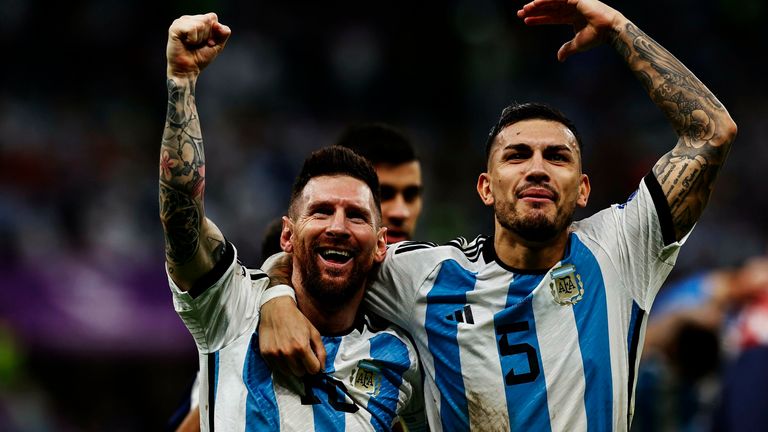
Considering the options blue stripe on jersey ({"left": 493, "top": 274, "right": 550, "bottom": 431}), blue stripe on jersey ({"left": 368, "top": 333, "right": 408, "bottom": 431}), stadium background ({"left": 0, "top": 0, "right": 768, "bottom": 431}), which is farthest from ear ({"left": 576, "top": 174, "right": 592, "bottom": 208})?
stadium background ({"left": 0, "top": 0, "right": 768, "bottom": 431})

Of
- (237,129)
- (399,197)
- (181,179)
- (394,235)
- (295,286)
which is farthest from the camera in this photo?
(237,129)

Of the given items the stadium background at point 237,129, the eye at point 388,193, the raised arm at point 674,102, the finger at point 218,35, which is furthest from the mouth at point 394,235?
the stadium background at point 237,129

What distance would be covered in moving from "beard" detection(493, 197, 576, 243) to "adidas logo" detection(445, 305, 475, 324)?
358 millimetres

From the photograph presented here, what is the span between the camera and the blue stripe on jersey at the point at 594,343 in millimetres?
3857

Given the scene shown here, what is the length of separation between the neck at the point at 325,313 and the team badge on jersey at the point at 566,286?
2.53 feet

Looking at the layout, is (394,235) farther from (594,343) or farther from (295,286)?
(594,343)

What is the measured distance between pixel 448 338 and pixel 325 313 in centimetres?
49

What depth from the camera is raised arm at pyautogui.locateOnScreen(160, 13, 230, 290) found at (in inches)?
147

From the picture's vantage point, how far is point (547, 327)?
3.98m

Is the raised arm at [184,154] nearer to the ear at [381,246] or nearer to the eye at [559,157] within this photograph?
the ear at [381,246]

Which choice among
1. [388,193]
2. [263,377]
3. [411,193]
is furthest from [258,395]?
[411,193]

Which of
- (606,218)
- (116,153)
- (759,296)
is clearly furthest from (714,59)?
(606,218)

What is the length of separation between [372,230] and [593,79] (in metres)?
12.7

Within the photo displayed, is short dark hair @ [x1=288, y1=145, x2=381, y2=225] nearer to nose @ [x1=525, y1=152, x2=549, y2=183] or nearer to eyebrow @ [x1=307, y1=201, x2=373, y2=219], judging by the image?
eyebrow @ [x1=307, y1=201, x2=373, y2=219]
